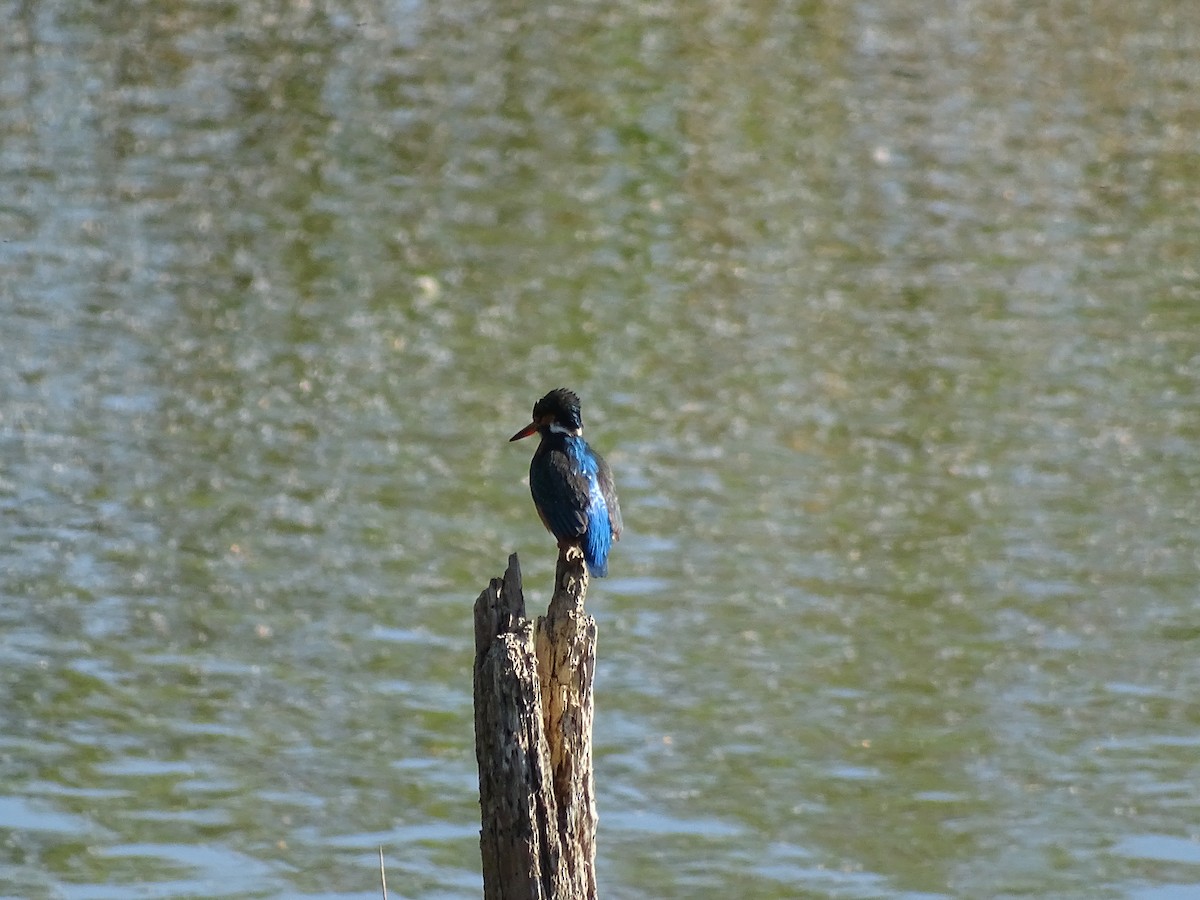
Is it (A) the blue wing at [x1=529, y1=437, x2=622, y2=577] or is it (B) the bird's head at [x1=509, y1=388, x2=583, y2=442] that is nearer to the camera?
(A) the blue wing at [x1=529, y1=437, x2=622, y2=577]

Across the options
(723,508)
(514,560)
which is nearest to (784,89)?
(723,508)

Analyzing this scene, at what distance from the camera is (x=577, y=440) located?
227 inches

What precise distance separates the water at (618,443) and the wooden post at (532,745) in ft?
7.62

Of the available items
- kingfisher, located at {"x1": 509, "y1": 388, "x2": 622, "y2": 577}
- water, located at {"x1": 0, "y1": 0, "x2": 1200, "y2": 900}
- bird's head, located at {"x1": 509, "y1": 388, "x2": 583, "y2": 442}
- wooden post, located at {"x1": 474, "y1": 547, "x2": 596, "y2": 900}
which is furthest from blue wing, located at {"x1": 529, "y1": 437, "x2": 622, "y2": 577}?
water, located at {"x1": 0, "y1": 0, "x2": 1200, "y2": 900}

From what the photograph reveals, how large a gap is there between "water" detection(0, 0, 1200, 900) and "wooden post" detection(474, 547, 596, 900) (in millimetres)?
2322

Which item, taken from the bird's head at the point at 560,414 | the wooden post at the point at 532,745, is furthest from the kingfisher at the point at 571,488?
the wooden post at the point at 532,745

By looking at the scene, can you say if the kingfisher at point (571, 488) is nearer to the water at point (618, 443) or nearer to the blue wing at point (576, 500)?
the blue wing at point (576, 500)

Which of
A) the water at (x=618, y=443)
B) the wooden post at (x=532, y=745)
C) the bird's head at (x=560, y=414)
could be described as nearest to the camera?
the wooden post at (x=532, y=745)

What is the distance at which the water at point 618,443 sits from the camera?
6996 mm

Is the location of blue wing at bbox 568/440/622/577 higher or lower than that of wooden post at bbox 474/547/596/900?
higher

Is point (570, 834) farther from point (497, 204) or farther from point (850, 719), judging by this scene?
point (497, 204)

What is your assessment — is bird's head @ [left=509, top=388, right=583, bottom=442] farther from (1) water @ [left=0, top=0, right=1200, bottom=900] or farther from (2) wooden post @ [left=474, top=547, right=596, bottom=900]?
(1) water @ [left=0, top=0, right=1200, bottom=900]

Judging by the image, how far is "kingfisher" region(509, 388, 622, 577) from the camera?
5492 mm

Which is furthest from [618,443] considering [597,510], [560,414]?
[597,510]
